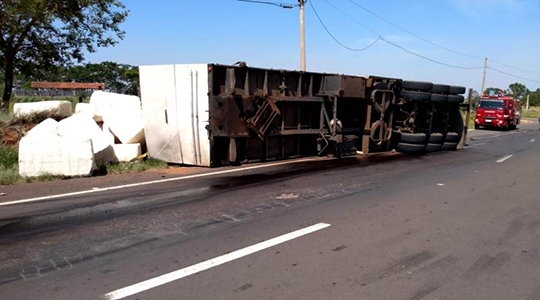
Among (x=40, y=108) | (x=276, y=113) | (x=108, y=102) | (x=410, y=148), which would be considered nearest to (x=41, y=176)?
(x=108, y=102)

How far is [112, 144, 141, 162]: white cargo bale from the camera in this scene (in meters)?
11.1

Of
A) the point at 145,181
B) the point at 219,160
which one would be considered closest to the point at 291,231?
the point at 145,181

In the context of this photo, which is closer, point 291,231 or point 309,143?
point 291,231

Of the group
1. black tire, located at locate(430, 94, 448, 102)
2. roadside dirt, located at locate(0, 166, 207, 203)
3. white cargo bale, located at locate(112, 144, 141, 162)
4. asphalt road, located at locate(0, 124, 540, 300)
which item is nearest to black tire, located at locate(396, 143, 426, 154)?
black tire, located at locate(430, 94, 448, 102)

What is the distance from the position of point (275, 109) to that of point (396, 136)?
17.6ft

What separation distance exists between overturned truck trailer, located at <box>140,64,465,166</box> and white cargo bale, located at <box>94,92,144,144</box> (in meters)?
0.33

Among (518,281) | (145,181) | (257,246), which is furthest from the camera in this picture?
(145,181)

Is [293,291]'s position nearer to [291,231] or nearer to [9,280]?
[291,231]

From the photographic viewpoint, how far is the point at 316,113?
1327 cm

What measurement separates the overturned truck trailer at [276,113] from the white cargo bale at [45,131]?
2.15 metres

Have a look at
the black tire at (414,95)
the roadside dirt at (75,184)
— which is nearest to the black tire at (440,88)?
the black tire at (414,95)

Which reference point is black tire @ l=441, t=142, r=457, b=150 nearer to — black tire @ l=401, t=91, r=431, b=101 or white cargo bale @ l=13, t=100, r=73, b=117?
black tire @ l=401, t=91, r=431, b=101

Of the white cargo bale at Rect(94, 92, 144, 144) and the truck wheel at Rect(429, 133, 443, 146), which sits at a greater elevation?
the white cargo bale at Rect(94, 92, 144, 144)

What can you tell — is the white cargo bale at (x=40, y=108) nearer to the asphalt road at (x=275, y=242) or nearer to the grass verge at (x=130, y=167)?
the grass verge at (x=130, y=167)
